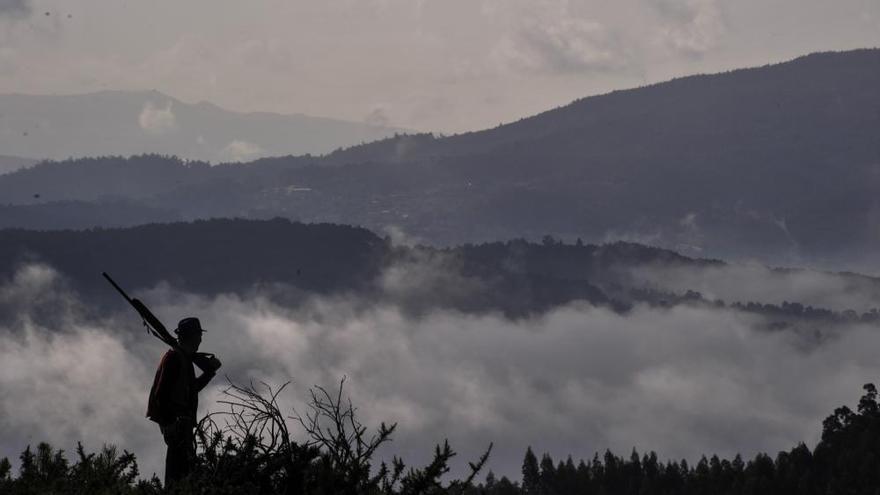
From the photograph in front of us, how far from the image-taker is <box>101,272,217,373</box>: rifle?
18.5m

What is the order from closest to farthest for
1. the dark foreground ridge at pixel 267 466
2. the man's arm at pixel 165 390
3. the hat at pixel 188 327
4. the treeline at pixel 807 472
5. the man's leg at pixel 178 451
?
the dark foreground ridge at pixel 267 466 → the man's leg at pixel 178 451 → the man's arm at pixel 165 390 → the hat at pixel 188 327 → the treeline at pixel 807 472

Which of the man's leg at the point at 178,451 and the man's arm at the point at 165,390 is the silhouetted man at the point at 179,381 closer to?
the man's arm at the point at 165,390

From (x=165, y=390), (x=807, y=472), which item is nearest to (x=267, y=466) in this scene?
(x=165, y=390)

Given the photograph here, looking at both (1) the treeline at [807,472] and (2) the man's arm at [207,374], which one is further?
(1) the treeline at [807,472]

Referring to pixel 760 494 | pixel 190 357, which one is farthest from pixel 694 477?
pixel 190 357

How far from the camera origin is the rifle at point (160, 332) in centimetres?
1852

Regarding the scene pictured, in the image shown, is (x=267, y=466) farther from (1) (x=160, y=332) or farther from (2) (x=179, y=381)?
(2) (x=179, y=381)

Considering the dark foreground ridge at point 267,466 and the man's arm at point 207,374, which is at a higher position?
the man's arm at point 207,374

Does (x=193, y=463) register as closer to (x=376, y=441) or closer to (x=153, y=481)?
(x=153, y=481)

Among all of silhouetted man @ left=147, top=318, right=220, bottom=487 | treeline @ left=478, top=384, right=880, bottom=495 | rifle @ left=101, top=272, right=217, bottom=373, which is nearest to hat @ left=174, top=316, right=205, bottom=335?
silhouetted man @ left=147, top=318, right=220, bottom=487

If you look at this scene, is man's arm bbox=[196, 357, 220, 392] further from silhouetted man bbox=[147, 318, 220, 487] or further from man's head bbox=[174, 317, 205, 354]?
man's head bbox=[174, 317, 205, 354]

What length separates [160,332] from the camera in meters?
18.7

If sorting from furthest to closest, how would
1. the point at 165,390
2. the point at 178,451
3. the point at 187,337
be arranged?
1. the point at 187,337
2. the point at 165,390
3. the point at 178,451

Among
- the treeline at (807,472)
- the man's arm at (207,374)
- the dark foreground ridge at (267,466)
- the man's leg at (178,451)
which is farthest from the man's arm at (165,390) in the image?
the treeline at (807,472)
